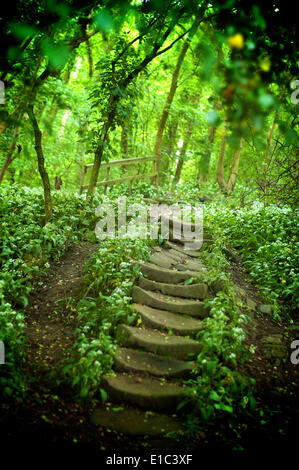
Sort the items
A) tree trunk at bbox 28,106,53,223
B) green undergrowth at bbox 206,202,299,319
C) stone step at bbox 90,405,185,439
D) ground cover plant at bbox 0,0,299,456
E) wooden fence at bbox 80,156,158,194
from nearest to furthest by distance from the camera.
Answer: ground cover plant at bbox 0,0,299,456 → stone step at bbox 90,405,185,439 → green undergrowth at bbox 206,202,299,319 → tree trunk at bbox 28,106,53,223 → wooden fence at bbox 80,156,158,194

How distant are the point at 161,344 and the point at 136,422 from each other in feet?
3.07

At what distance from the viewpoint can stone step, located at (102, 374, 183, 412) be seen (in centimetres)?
348

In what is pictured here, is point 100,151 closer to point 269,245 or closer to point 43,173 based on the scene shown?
point 43,173

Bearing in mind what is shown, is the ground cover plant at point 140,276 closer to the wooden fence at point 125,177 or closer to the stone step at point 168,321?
the stone step at point 168,321

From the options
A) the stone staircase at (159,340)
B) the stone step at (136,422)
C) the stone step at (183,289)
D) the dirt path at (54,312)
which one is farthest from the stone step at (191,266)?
the stone step at (136,422)

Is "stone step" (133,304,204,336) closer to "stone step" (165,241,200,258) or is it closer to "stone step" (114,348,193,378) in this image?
"stone step" (114,348,193,378)

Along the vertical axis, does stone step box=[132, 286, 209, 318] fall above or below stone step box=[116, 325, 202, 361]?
above

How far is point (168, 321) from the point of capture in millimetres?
4410

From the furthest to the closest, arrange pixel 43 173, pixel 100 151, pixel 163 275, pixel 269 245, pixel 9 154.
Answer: pixel 100 151 < pixel 269 245 < pixel 43 173 < pixel 163 275 < pixel 9 154

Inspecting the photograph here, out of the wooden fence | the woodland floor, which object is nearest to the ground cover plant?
the woodland floor

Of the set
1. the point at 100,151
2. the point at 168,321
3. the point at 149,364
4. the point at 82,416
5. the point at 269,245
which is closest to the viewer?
the point at 82,416

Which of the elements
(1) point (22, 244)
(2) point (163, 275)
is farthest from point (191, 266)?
(1) point (22, 244)

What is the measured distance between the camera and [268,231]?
7.16 metres

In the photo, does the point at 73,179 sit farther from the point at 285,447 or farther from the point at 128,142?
the point at 285,447
